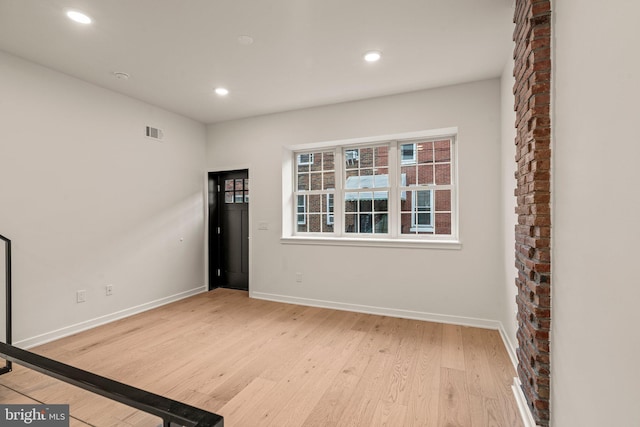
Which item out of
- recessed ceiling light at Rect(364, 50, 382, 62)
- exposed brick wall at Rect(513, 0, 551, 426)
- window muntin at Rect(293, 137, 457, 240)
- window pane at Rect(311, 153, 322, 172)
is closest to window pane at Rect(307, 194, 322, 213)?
window muntin at Rect(293, 137, 457, 240)

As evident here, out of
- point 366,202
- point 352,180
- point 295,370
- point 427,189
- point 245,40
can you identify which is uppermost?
point 245,40

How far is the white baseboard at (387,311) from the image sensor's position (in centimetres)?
342

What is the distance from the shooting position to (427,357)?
2717 mm

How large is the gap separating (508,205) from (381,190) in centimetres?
158

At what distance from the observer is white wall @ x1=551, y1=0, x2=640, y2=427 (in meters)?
0.89

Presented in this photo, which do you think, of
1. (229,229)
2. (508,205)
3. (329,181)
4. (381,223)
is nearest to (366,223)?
(381,223)

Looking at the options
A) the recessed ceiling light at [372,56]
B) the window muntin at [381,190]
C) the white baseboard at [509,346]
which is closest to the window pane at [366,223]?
the window muntin at [381,190]

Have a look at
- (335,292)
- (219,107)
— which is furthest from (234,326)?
(219,107)

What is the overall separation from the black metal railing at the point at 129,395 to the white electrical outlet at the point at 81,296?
306 centimetres

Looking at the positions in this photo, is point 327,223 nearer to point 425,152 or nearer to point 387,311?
point 387,311

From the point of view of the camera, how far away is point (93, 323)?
347cm

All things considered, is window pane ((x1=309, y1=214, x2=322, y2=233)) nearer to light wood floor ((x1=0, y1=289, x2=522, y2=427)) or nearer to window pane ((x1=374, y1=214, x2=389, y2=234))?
window pane ((x1=374, y1=214, x2=389, y2=234))

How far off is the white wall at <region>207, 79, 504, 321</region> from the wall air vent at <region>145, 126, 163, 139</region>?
3.07 feet

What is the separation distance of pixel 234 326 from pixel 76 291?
1.75m
